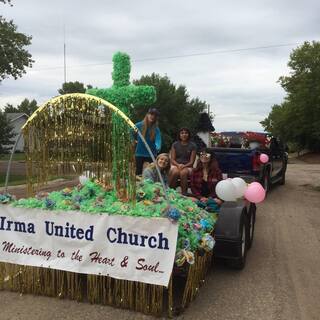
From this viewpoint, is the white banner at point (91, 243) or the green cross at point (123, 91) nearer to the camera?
the white banner at point (91, 243)

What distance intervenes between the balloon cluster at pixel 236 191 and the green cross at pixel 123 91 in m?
1.59

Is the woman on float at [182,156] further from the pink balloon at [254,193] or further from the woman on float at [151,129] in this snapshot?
the pink balloon at [254,193]

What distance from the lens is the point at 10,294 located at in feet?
14.9

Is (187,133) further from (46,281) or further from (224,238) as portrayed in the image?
(46,281)

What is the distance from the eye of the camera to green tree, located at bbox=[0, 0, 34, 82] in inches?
906

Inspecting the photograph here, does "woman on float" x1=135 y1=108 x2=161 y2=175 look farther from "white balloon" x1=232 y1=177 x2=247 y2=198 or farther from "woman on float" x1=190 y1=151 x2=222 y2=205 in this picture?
"white balloon" x1=232 y1=177 x2=247 y2=198

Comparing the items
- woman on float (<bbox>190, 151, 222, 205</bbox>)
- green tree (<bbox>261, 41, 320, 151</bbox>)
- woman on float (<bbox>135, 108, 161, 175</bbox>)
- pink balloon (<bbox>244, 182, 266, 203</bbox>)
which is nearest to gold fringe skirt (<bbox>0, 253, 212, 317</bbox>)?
pink balloon (<bbox>244, 182, 266, 203</bbox>)

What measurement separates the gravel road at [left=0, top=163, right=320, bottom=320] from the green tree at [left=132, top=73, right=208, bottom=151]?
29740mm

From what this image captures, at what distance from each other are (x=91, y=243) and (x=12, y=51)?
2150cm

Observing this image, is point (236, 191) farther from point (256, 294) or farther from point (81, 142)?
point (81, 142)

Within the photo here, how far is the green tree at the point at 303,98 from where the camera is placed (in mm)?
43844

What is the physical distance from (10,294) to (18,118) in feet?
179

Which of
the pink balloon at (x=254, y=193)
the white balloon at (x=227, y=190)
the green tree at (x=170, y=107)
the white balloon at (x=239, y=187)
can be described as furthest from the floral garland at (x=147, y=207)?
the green tree at (x=170, y=107)

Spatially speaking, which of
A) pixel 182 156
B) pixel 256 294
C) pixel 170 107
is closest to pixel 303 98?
pixel 170 107
